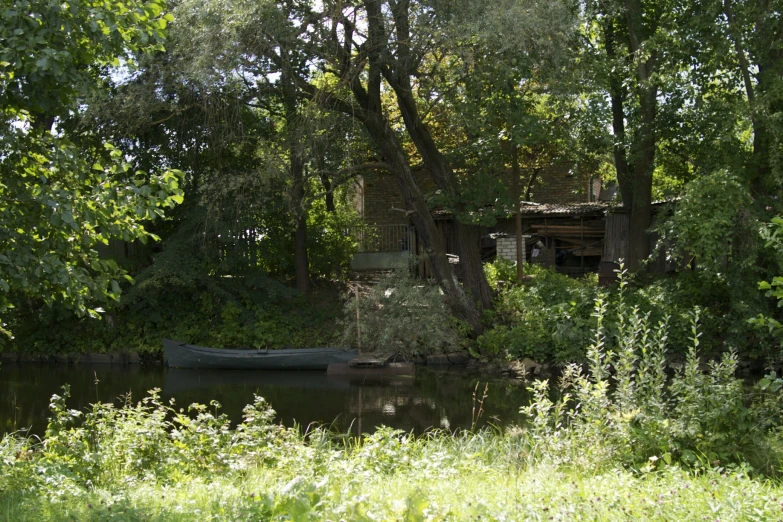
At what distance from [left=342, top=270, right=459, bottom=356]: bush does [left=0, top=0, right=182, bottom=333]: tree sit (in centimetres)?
1097

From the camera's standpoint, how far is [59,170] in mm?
5070

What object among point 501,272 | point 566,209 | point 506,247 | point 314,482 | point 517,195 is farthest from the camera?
point 566,209

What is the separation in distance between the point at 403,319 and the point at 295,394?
3242mm

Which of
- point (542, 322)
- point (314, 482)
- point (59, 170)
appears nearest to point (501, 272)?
point (542, 322)

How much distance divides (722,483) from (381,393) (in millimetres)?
10037

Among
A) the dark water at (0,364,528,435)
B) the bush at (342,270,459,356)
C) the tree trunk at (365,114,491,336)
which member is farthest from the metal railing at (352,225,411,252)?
the dark water at (0,364,528,435)

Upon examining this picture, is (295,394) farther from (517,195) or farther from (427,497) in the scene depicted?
(427,497)

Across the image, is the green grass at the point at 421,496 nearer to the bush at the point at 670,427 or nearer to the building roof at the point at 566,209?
the bush at the point at 670,427

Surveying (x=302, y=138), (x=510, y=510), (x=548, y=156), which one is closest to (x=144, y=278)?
(x=302, y=138)

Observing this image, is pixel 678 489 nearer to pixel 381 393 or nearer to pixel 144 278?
pixel 381 393

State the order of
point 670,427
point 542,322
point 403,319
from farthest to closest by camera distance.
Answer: point 403,319 < point 542,322 < point 670,427

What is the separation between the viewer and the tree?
4.41 meters

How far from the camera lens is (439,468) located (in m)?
5.37

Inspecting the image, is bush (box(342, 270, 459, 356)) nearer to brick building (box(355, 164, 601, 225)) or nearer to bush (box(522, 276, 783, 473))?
brick building (box(355, 164, 601, 225))
